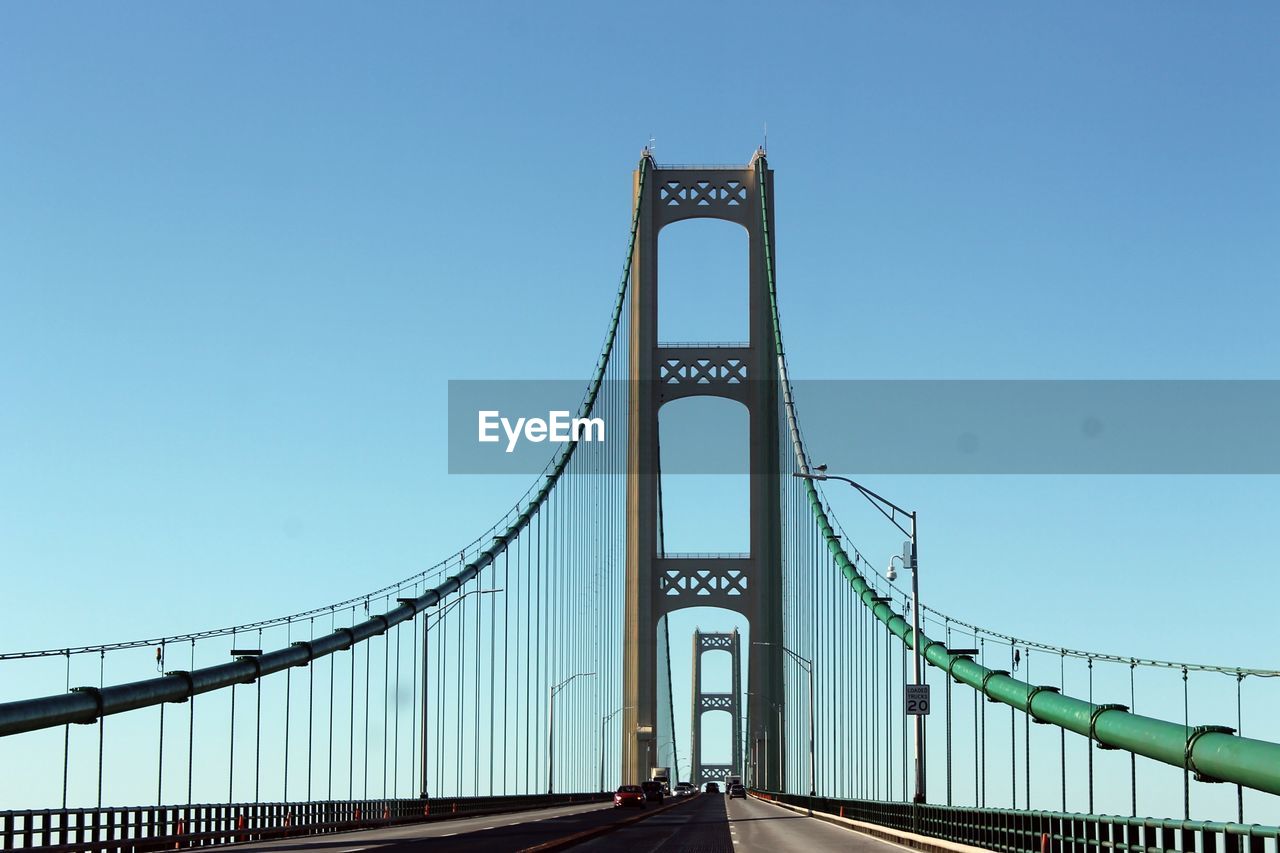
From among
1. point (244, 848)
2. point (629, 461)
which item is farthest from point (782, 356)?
point (244, 848)

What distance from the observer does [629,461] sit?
86.7m

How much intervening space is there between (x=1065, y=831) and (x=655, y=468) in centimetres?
6303

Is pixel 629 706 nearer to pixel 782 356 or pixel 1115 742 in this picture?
pixel 782 356

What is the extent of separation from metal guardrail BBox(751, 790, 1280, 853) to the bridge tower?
4018 centimetres

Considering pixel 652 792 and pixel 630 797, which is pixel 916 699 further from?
pixel 652 792

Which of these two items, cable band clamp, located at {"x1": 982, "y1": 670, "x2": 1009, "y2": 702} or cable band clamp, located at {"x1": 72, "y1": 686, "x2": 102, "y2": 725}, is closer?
cable band clamp, located at {"x1": 72, "y1": 686, "x2": 102, "y2": 725}

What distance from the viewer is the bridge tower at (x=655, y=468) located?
85.2m

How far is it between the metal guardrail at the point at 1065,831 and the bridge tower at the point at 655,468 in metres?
40.2

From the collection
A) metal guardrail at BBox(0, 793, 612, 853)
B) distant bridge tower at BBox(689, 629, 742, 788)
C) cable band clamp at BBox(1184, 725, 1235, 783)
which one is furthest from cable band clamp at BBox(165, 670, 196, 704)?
distant bridge tower at BBox(689, 629, 742, 788)

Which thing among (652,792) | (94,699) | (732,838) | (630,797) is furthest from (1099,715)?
(652,792)

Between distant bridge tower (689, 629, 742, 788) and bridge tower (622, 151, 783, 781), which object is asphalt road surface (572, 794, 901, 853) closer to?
bridge tower (622, 151, 783, 781)

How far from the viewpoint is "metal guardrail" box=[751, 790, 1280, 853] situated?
20.8 m

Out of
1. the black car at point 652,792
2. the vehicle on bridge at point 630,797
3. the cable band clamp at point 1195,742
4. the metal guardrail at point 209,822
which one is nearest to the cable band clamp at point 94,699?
the metal guardrail at point 209,822

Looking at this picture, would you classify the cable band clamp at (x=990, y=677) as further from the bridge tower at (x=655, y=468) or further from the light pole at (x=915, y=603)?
the bridge tower at (x=655, y=468)
